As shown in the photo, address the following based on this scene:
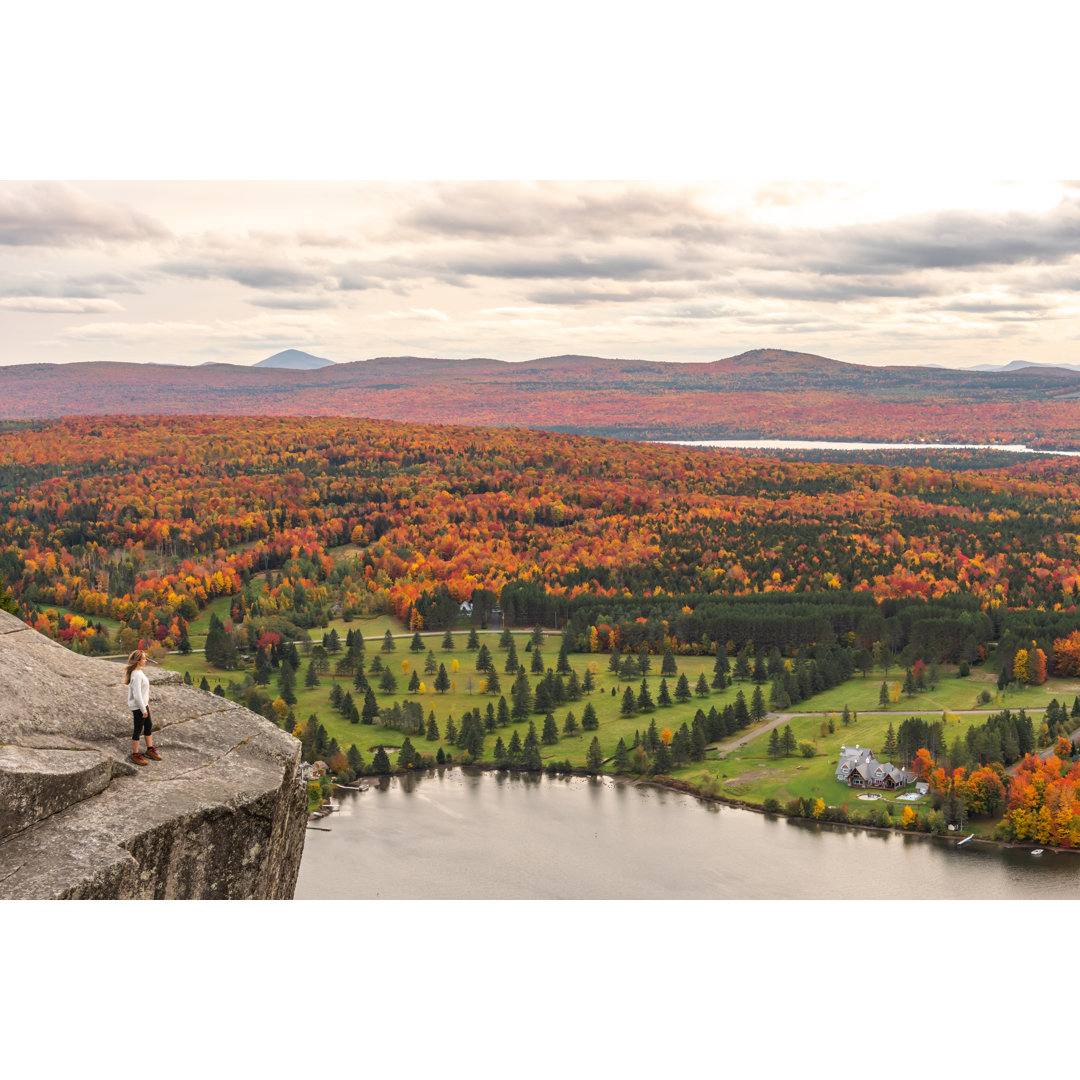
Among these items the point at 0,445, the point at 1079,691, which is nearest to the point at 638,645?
the point at 1079,691

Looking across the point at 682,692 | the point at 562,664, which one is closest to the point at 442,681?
the point at 562,664

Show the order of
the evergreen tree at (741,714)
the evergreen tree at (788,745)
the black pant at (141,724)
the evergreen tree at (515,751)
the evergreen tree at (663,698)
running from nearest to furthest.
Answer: the black pant at (141,724)
the evergreen tree at (788,745)
the evergreen tree at (515,751)
the evergreen tree at (741,714)
the evergreen tree at (663,698)

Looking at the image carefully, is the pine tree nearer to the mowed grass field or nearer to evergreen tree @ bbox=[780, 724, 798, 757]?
A: the mowed grass field

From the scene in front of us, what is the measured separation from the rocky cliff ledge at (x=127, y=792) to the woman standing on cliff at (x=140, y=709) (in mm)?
114

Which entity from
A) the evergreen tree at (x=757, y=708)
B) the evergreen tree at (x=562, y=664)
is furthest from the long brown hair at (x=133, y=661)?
the evergreen tree at (x=562, y=664)

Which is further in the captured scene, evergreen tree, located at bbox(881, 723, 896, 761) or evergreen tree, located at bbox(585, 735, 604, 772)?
evergreen tree, located at bbox(585, 735, 604, 772)

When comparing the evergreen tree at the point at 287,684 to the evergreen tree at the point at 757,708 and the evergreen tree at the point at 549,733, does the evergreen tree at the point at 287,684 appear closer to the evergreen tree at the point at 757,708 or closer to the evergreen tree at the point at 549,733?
the evergreen tree at the point at 549,733

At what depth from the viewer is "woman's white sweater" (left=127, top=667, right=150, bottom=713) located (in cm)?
945

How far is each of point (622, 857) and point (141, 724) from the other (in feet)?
109

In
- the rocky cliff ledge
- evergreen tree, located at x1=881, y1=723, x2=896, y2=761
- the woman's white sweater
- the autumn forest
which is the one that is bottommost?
evergreen tree, located at x1=881, y1=723, x2=896, y2=761

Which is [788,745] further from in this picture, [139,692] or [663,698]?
[139,692]

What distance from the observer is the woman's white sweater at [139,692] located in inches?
372

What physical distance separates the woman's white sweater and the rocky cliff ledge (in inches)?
20.5

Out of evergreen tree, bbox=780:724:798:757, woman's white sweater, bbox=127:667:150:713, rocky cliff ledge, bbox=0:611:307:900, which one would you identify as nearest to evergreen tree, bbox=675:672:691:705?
evergreen tree, bbox=780:724:798:757
